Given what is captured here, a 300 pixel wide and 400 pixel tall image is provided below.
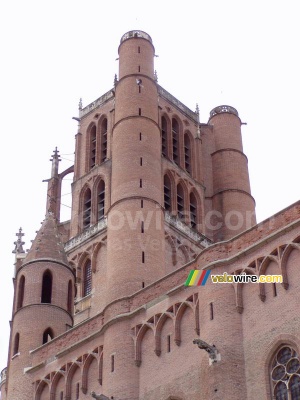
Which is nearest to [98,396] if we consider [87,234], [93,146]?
[87,234]

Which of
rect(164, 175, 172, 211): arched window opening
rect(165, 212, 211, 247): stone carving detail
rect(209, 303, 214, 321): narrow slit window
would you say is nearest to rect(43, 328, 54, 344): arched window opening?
rect(165, 212, 211, 247): stone carving detail

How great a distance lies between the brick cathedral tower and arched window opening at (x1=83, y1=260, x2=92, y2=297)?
0.06 meters

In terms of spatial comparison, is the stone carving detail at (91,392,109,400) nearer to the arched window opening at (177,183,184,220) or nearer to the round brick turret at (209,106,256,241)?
the arched window opening at (177,183,184,220)

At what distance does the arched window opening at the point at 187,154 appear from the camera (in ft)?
173

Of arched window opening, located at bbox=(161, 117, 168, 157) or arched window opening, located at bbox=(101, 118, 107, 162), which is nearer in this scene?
arched window opening, located at bbox=(161, 117, 168, 157)

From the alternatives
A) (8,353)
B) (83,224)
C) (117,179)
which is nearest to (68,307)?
(8,353)

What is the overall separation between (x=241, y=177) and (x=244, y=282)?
2157cm

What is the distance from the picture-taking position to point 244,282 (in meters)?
31.7

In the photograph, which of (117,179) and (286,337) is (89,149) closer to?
(117,179)

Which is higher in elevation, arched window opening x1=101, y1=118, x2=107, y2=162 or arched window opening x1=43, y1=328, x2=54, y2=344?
arched window opening x1=101, y1=118, x2=107, y2=162

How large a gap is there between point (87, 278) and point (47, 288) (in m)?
6.45

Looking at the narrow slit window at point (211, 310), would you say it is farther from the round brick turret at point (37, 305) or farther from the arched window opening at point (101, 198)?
the arched window opening at point (101, 198)

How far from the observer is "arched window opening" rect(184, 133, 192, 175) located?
52.8m

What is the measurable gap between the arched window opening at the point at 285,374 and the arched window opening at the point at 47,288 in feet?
46.3
